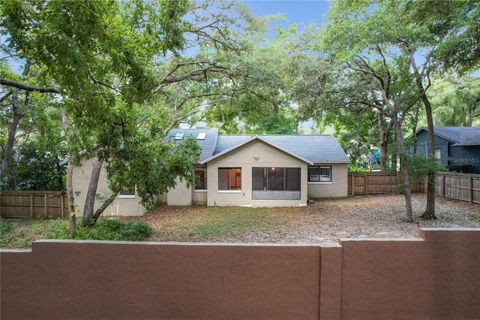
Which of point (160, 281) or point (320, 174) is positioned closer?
point (160, 281)

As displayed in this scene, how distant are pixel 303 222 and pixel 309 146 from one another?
9.50m

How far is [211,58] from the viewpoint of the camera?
1319cm

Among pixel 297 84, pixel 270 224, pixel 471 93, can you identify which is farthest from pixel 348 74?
pixel 471 93

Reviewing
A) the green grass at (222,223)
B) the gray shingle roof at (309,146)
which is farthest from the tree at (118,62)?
the gray shingle roof at (309,146)

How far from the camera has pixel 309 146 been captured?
21.1 meters

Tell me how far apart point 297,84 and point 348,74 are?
258 centimetres

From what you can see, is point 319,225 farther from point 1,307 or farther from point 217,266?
point 1,307

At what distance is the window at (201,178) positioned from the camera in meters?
18.0

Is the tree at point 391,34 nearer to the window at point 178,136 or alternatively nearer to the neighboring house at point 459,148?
the window at point 178,136

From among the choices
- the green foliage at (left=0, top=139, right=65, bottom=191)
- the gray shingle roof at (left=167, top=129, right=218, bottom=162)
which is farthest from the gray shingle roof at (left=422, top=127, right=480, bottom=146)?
the green foliage at (left=0, top=139, right=65, bottom=191)

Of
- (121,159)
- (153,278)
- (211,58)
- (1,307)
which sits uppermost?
(211,58)

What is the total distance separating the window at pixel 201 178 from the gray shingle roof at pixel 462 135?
19484mm

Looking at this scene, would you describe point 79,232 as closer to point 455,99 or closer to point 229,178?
point 229,178

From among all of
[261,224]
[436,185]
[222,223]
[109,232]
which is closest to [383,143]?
[436,185]
